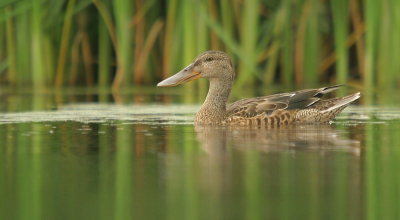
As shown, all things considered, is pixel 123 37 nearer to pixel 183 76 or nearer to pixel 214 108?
pixel 183 76

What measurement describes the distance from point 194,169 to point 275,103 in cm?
313

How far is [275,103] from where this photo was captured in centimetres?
778

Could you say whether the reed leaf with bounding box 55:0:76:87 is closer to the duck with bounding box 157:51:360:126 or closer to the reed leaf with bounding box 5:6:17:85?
the reed leaf with bounding box 5:6:17:85

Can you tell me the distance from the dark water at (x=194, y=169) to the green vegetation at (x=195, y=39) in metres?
3.49

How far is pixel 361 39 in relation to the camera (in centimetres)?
1245

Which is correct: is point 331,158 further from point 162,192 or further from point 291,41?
point 291,41

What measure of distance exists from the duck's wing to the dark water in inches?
13.7

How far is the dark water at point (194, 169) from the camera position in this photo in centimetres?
369

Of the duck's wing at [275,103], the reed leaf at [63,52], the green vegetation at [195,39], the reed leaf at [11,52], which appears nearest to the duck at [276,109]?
the duck's wing at [275,103]

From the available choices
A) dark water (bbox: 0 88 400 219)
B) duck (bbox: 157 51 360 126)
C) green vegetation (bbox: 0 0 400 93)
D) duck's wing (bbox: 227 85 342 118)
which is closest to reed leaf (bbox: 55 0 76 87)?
green vegetation (bbox: 0 0 400 93)

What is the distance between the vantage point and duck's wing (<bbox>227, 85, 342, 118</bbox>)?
7727mm

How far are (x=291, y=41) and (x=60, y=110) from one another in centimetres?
448

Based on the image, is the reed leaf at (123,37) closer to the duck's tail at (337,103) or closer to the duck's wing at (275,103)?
the duck's wing at (275,103)

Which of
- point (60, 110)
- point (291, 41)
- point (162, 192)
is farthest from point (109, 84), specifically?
point (162, 192)
